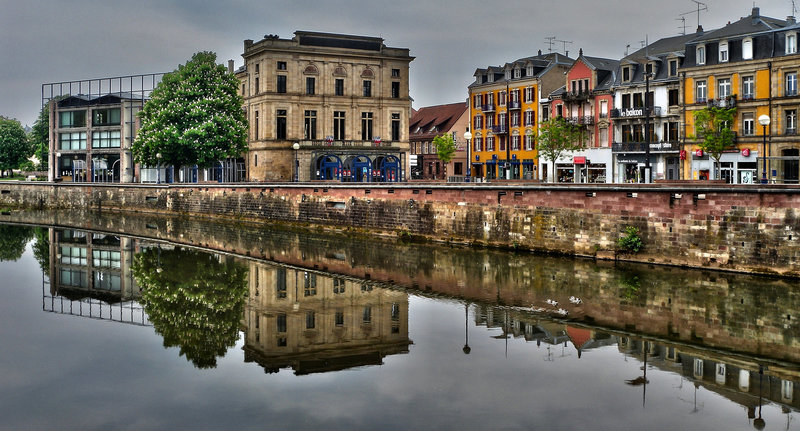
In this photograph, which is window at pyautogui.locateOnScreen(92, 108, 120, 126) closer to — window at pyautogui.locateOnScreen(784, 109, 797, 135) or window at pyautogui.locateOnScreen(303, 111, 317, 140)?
window at pyautogui.locateOnScreen(303, 111, 317, 140)

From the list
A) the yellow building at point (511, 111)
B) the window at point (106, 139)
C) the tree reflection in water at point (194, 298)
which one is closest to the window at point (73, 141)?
the window at point (106, 139)

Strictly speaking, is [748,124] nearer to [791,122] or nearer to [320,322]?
→ [791,122]

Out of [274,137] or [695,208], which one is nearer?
[695,208]

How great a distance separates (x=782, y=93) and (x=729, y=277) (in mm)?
28220

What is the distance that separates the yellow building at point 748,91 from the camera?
54656mm

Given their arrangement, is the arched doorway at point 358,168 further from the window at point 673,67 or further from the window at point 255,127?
the window at point 673,67

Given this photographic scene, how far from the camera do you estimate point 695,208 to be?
34.2 m

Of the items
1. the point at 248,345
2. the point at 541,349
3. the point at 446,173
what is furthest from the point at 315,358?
the point at 446,173

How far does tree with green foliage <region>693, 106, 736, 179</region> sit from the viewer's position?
2212 inches

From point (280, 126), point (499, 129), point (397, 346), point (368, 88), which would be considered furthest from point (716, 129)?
point (397, 346)

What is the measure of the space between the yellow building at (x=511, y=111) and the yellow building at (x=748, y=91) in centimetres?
1812

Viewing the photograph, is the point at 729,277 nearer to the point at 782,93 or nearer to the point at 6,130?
the point at 782,93

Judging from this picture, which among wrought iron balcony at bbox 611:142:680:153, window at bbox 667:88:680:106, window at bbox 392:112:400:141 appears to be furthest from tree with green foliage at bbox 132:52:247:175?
window at bbox 667:88:680:106

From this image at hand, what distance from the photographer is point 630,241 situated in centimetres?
3628
